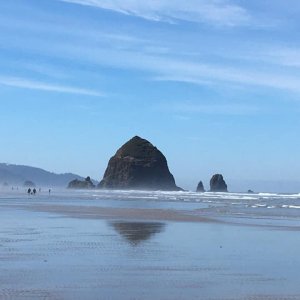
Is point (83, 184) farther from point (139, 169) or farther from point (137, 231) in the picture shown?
point (137, 231)

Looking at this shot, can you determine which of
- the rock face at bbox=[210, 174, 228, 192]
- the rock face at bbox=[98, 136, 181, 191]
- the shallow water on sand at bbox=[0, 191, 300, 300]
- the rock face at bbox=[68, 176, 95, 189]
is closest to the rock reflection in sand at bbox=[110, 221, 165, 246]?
the shallow water on sand at bbox=[0, 191, 300, 300]

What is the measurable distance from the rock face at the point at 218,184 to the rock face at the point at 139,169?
1381 centimetres

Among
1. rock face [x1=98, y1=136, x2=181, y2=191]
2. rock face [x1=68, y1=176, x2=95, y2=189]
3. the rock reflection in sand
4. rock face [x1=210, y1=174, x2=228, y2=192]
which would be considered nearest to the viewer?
the rock reflection in sand

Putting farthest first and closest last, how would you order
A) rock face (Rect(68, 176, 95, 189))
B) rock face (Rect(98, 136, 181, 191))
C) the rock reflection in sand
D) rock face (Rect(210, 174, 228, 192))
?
1. rock face (Rect(210, 174, 228, 192))
2. rock face (Rect(68, 176, 95, 189))
3. rock face (Rect(98, 136, 181, 191))
4. the rock reflection in sand

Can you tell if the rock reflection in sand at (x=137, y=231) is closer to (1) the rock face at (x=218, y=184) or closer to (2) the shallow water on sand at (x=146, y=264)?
(2) the shallow water on sand at (x=146, y=264)

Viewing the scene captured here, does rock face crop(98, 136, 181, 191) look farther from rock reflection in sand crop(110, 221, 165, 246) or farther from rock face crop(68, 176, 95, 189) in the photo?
rock reflection in sand crop(110, 221, 165, 246)

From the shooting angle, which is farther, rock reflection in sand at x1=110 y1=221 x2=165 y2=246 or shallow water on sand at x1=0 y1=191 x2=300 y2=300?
rock reflection in sand at x1=110 y1=221 x2=165 y2=246

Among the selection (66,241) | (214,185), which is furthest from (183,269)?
(214,185)

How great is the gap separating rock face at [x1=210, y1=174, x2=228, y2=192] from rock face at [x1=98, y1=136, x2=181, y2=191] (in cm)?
1381

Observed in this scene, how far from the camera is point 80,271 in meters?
14.4

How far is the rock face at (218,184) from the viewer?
18462 centimetres

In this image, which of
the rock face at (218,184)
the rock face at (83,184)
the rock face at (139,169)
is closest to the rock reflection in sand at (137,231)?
the rock face at (139,169)

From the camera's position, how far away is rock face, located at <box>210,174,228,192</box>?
18462 cm

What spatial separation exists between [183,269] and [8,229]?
12.0 metres
